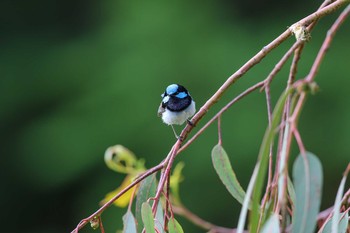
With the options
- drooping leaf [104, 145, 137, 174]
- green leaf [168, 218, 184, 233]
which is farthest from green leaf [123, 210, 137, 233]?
drooping leaf [104, 145, 137, 174]

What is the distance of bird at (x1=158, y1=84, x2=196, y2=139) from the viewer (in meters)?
2.16

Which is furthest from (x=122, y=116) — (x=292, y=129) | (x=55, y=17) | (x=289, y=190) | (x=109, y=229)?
(x=292, y=129)

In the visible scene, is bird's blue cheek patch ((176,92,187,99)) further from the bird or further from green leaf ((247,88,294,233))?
green leaf ((247,88,294,233))

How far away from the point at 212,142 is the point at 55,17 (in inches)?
69.6

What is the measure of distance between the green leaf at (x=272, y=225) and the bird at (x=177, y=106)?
1150mm

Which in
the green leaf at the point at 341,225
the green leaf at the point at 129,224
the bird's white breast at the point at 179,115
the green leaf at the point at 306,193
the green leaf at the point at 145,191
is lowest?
the green leaf at the point at 341,225

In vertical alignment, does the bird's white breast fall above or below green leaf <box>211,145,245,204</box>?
A: above

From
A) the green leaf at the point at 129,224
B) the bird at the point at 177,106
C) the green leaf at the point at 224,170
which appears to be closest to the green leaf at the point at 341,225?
the green leaf at the point at 224,170

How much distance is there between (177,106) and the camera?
2.18 m

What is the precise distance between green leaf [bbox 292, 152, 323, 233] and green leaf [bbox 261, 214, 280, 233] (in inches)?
1.2

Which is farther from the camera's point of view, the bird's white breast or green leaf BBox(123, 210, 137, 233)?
the bird's white breast

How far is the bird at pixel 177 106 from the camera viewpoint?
2160 millimetres

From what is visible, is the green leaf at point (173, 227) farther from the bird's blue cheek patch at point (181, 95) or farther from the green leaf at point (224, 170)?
the bird's blue cheek patch at point (181, 95)

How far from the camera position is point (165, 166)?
4.05 feet
